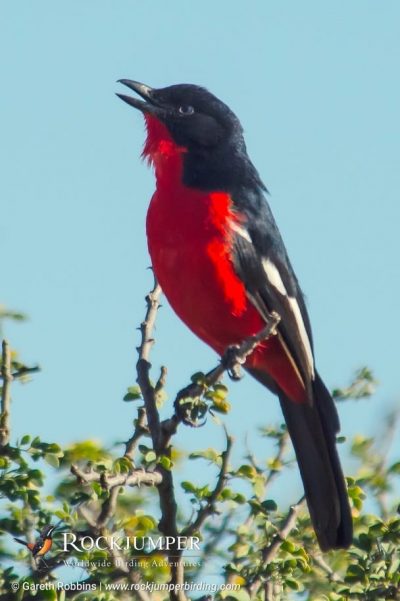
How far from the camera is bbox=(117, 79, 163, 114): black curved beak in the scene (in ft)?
18.9

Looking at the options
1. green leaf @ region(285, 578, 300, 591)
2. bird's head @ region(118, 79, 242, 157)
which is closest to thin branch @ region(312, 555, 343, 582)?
green leaf @ region(285, 578, 300, 591)

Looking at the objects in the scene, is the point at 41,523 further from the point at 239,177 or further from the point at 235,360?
the point at 239,177

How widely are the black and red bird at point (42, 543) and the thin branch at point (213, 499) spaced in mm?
440

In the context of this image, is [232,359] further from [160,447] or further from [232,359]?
[160,447]

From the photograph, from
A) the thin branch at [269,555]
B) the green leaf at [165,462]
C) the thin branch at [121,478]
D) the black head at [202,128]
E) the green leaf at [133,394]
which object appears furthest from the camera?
the black head at [202,128]

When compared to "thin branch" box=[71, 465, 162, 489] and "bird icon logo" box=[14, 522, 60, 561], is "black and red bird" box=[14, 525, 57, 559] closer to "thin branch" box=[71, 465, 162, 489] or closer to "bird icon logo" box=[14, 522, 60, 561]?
"bird icon logo" box=[14, 522, 60, 561]

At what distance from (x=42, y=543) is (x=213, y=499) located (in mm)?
586

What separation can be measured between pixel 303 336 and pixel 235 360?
3.52ft

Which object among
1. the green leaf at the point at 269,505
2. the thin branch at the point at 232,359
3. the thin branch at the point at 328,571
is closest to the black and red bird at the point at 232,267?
the thin branch at the point at 328,571

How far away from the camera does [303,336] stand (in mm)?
5309

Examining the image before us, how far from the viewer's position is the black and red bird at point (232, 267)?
5.00 meters

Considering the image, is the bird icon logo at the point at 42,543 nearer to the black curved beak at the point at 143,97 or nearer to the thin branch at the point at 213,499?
the thin branch at the point at 213,499

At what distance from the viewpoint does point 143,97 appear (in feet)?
19.2

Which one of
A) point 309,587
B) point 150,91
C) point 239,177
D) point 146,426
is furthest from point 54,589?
point 150,91
